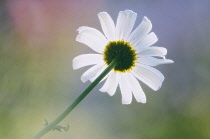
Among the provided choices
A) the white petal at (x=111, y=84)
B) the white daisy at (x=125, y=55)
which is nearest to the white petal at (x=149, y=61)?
the white daisy at (x=125, y=55)

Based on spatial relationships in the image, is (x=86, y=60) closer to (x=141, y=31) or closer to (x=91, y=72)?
(x=91, y=72)

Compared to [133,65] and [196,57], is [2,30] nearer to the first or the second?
[133,65]

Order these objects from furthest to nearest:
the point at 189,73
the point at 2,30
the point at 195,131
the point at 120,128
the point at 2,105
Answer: the point at 189,73
the point at 195,131
the point at 120,128
the point at 2,30
the point at 2,105

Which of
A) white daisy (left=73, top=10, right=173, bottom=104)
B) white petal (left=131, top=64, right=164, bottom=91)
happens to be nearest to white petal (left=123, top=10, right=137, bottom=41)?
white daisy (left=73, top=10, right=173, bottom=104)

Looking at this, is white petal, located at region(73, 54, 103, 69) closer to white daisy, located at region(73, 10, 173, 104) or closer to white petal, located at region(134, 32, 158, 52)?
white daisy, located at region(73, 10, 173, 104)

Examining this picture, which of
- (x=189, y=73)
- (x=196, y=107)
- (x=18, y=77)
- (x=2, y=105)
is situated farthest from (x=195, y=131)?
(x=2, y=105)

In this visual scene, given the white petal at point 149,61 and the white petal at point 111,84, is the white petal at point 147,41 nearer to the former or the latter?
the white petal at point 149,61

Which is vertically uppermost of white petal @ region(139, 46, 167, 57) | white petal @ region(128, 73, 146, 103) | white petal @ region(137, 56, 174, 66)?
white petal @ region(139, 46, 167, 57)
